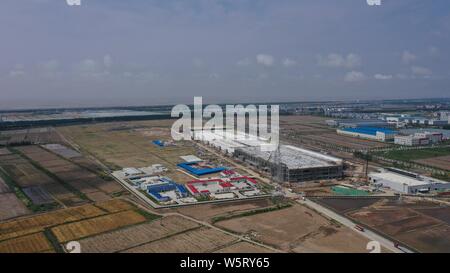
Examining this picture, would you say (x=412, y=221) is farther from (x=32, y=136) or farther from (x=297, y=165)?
(x=32, y=136)

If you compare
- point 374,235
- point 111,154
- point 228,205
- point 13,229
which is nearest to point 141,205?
point 228,205

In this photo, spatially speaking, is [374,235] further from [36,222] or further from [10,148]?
[10,148]

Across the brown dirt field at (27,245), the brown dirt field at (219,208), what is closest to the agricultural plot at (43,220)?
the brown dirt field at (27,245)

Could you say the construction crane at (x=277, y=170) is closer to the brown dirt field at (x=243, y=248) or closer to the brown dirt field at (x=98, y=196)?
the brown dirt field at (x=243, y=248)

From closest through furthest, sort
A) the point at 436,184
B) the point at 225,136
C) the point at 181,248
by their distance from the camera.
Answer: the point at 181,248, the point at 436,184, the point at 225,136

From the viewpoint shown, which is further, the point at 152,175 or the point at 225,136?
the point at 225,136
